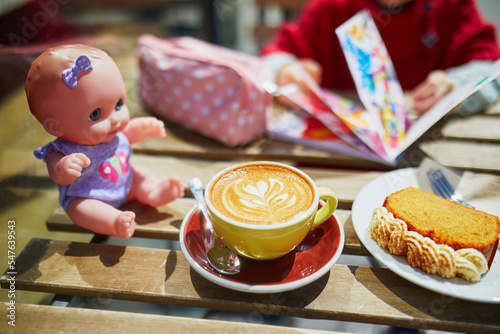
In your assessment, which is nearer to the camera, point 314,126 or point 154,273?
point 154,273

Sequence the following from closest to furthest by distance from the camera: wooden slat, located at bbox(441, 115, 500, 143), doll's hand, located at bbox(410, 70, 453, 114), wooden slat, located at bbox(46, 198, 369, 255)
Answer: wooden slat, located at bbox(46, 198, 369, 255)
wooden slat, located at bbox(441, 115, 500, 143)
doll's hand, located at bbox(410, 70, 453, 114)

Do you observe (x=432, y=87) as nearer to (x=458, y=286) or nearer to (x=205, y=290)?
(x=458, y=286)

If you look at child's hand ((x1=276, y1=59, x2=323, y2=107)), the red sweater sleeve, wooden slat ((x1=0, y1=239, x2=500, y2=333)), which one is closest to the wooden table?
wooden slat ((x1=0, y1=239, x2=500, y2=333))

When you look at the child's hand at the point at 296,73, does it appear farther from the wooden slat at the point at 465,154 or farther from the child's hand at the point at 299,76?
the wooden slat at the point at 465,154

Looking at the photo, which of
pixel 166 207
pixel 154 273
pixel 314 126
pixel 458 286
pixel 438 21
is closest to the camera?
pixel 458 286

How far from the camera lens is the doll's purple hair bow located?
0.72 metres

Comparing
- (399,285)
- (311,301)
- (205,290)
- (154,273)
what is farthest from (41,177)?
(399,285)

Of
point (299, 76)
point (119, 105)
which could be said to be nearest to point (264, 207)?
point (119, 105)

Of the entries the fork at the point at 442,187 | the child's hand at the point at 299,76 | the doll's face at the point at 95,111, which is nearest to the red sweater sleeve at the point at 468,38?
the child's hand at the point at 299,76

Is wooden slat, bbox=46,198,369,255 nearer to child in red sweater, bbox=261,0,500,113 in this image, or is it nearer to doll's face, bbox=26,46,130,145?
doll's face, bbox=26,46,130,145

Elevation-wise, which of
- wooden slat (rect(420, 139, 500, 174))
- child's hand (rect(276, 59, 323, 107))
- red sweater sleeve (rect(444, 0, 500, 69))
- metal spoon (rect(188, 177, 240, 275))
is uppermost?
red sweater sleeve (rect(444, 0, 500, 69))

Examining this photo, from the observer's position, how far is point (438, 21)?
175 centimetres

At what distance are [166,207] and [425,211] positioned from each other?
63cm

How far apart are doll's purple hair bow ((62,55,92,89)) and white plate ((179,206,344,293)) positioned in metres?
0.37
